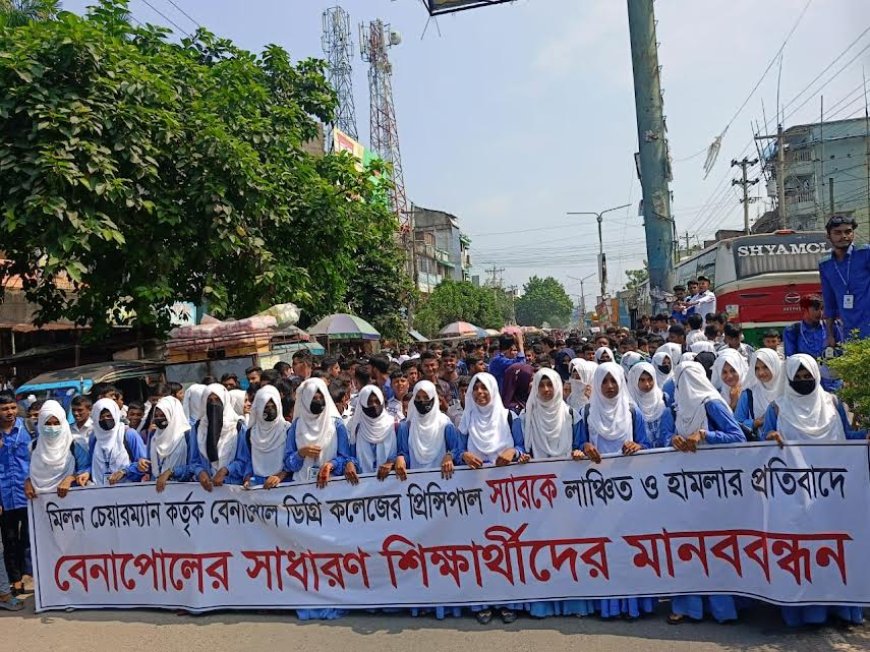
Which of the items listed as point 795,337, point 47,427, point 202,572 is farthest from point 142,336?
point 795,337

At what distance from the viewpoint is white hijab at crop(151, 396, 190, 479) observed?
5.52m

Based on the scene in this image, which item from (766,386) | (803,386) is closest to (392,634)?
(803,386)

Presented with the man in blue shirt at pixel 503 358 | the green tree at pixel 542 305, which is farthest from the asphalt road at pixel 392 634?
the green tree at pixel 542 305

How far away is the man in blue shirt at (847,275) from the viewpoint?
19.0ft

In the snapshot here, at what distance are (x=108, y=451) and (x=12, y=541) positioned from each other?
41.7 inches

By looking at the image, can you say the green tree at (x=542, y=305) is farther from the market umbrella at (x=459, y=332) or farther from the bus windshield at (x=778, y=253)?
the bus windshield at (x=778, y=253)

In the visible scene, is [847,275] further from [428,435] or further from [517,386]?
[428,435]

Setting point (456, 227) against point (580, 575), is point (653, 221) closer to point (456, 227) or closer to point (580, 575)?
point (580, 575)

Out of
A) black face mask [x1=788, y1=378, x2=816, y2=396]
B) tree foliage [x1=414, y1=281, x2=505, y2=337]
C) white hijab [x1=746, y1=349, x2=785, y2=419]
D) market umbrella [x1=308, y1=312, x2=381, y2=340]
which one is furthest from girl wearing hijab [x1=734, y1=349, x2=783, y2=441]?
tree foliage [x1=414, y1=281, x2=505, y2=337]

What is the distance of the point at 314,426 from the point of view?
16.6ft

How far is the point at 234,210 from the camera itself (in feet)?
35.3

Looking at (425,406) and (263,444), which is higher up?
(425,406)

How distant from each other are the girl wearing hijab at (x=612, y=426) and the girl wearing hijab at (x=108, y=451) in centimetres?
337

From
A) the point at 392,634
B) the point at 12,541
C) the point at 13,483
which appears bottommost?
the point at 392,634
